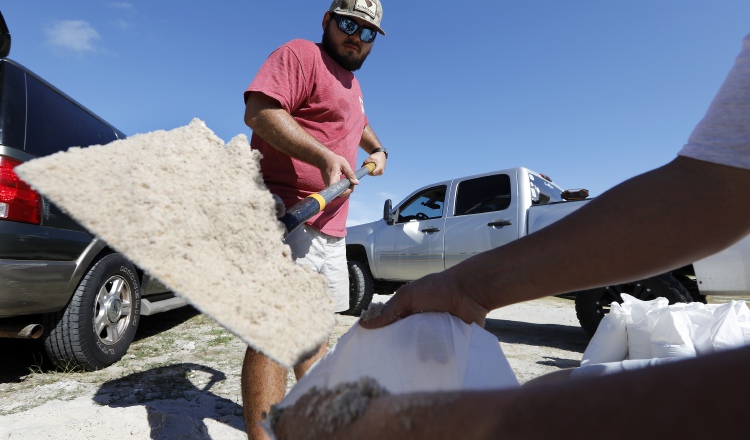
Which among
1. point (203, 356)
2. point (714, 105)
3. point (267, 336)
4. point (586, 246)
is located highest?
point (714, 105)

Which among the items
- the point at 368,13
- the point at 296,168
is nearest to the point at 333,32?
the point at 368,13

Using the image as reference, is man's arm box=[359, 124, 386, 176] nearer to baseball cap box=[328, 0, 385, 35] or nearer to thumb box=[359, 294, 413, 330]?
baseball cap box=[328, 0, 385, 35]

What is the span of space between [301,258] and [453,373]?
3.96 feet

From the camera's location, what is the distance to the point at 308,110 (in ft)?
6.49

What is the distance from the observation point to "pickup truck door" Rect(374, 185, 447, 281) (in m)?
6.33

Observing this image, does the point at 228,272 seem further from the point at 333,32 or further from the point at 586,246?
the point at 333,32

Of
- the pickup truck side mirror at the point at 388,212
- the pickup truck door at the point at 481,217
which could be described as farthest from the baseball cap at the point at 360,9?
the pickup truck side mirror at the point at 388,212

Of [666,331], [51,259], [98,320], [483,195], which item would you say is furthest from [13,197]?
[483,195]

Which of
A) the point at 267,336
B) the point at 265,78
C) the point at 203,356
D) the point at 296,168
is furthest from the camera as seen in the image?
the point at 203,356

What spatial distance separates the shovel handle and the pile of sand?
125 mm

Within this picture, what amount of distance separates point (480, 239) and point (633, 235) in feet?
16.4

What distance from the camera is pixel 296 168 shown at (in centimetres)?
192

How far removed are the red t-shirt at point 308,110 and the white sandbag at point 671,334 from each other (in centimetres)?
161

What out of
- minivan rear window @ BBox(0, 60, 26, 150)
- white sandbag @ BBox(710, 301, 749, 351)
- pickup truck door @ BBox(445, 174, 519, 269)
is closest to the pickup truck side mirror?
pickup truck door @ BBox(445, 174, 519, 269)
